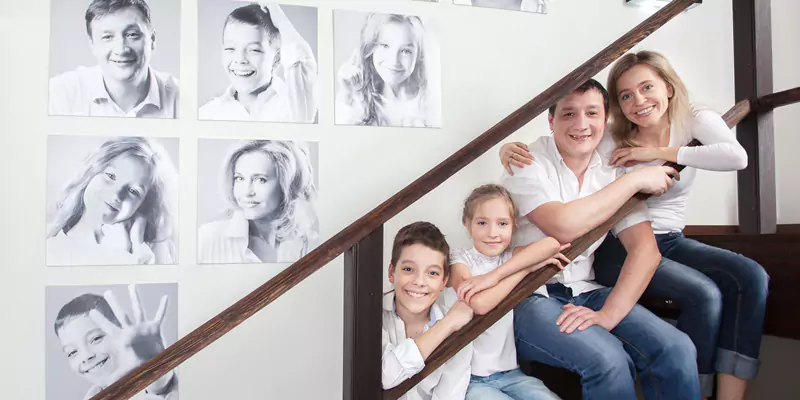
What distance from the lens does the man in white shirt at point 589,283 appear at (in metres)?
1.63

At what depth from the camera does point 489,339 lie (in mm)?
1709

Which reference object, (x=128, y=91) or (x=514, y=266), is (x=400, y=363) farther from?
(x=128, y=91)

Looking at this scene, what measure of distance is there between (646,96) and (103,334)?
1.83 meters

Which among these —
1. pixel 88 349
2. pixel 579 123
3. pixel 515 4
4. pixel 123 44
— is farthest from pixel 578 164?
pixel 88 349

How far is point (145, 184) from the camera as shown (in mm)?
2289

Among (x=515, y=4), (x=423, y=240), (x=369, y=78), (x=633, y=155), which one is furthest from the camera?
(x=515, y=4)

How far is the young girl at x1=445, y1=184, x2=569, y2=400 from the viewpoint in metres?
1.61

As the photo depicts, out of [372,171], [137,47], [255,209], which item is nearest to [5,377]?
[255,209]

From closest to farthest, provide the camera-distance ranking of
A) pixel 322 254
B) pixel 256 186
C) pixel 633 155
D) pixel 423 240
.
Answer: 1. pixel 322 254
2. pixel 423 240
3. pixel 633 155
4. pixel 256 186

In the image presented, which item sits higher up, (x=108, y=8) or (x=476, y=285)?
(x=108, y=8)

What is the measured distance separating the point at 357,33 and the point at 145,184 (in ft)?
2.99

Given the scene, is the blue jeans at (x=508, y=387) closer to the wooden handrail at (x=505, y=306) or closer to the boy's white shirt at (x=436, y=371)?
the boy's white shirt at (x=436, y=371)

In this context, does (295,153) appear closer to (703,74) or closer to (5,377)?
(5,377)

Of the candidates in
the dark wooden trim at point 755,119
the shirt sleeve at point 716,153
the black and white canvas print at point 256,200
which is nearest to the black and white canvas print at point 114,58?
the black and white canvas print at point 256,200
